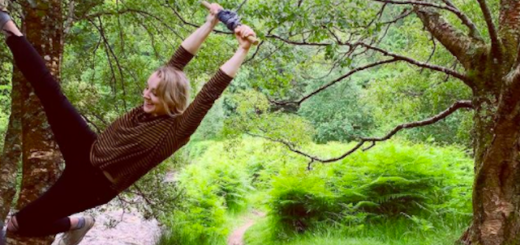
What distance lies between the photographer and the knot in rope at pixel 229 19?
8.12 ft

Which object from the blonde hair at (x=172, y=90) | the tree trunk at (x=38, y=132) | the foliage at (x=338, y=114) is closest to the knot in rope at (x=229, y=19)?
the blonde hair at (x=172, y=90)

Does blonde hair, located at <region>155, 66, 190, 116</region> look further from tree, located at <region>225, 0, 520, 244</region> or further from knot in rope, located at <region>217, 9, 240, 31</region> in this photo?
tree, located at <region>225, 0, 520, 244</region>

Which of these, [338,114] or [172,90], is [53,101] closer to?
[172,90]

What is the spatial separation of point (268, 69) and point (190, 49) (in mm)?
3079

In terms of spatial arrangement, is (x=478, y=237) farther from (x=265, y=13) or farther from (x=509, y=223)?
(x=265, y=13)

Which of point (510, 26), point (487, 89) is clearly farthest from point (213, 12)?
point (510, 26)

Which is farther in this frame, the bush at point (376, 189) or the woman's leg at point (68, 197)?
the bush at point (376, 189)

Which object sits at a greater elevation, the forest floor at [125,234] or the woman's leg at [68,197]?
the woman's leg at [68,197]

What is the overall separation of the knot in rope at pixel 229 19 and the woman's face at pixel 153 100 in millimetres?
426

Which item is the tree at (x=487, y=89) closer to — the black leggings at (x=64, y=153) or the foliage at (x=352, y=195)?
the black leggings at (x=64, y=153)

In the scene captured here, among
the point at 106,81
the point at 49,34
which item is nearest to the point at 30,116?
the point at 49,34

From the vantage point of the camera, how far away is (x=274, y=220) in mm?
10250

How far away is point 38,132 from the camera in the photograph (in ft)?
11.4

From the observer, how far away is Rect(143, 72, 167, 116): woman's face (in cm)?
255
